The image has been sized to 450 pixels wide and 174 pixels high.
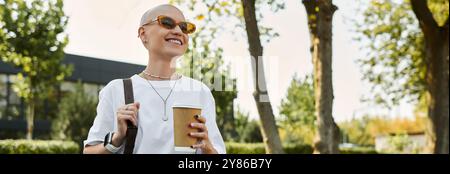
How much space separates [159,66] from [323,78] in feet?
28.5

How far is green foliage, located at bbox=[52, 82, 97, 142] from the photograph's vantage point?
2653cm

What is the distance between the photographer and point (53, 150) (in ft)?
51.6

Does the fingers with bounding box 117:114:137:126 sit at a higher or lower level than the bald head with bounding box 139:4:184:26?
lower

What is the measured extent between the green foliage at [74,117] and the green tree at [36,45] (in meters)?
6.38

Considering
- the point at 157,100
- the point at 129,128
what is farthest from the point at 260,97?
the point at 129,128

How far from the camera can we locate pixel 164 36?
231 cm

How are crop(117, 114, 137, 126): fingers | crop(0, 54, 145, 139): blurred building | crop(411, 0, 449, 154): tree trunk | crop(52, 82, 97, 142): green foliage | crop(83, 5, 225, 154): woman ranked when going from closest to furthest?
1. crop(117, 114, 137, 126): fingers
2. crop(83, 5, 225, 154): woman
3. crop(411, 0, 449, 154): tree trunk
4. crop(52, 82, 97, 142): green foliage
5. crop(0, 54, 145, 139): blurred building

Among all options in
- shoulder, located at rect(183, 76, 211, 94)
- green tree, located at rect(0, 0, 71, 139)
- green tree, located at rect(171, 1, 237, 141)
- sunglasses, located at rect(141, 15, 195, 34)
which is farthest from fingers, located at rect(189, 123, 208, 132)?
green tree, located at rect(0, 0, 71, 139)

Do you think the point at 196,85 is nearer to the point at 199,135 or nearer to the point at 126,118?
the point at 199,135

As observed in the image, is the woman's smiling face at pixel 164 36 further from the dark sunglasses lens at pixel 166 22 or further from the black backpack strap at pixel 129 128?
the black backpack strap at pixel 129 128

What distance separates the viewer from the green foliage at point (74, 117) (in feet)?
87.0

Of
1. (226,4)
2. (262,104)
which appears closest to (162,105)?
(262,104)

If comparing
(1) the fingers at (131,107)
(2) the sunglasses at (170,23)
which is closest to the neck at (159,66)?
(2) the sunglasses at (170,23)

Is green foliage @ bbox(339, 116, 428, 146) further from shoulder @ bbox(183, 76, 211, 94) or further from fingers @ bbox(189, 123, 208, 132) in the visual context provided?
fingers @ bbox(189, 123, 208, 132)
